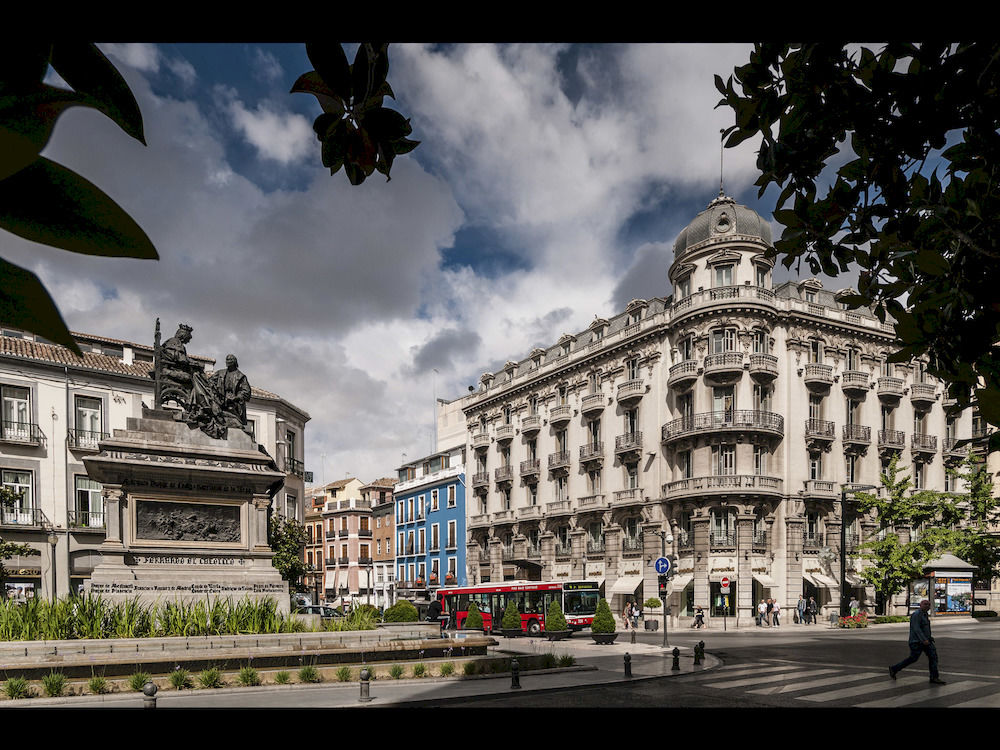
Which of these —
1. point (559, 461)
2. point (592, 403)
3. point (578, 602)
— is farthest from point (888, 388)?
point (578, 602)

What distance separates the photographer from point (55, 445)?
125ft

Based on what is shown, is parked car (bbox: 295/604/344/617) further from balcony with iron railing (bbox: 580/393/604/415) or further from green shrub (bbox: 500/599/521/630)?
balcony with iron railing (bbox: 580/393/604/415)

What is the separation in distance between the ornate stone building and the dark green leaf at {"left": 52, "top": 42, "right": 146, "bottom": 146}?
40.0 meters

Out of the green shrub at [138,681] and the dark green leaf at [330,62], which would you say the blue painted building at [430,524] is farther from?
the dark green leaf at [330,62]

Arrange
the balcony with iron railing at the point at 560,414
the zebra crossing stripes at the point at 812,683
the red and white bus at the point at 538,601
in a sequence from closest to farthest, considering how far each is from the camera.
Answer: the zebra crossing stripes at the point at 812,683 < the red and white bus at the point at 538,601 < the balcony with iron railing at the point at 560,414

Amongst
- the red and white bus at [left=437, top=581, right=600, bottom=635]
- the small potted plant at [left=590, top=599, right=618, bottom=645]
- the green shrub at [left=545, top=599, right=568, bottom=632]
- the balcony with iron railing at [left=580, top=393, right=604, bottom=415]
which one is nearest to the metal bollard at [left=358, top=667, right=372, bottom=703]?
the small potted plant at [left=590, top=599, right=618, bottom=645]

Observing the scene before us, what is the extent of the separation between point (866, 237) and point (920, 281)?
394mm

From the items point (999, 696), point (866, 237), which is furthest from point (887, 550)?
point (866, 237)

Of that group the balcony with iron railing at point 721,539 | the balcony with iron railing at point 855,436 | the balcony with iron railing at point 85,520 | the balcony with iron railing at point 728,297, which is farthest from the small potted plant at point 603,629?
the balcony with iron railing at point 85,520

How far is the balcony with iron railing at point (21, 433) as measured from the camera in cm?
3684

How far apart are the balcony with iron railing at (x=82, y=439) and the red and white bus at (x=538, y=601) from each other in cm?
1937

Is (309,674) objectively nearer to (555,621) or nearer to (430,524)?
(555,621)

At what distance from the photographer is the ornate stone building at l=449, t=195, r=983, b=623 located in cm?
4184
